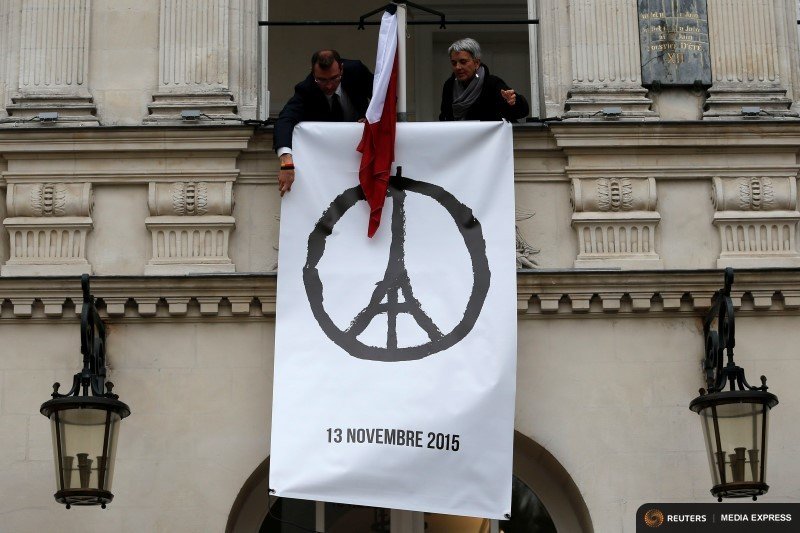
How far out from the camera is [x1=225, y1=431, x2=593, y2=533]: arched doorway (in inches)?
581

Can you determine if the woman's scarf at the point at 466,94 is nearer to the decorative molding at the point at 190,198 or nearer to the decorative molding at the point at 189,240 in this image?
the decorative molding at the point at 190,198

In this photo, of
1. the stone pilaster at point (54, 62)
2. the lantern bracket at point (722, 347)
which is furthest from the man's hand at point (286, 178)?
the lantern bracket at point (722, 347)

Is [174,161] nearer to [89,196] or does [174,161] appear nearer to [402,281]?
[89,196]

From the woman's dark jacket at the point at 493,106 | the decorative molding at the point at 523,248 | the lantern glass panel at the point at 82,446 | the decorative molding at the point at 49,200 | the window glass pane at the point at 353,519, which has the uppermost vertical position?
the woman's dark jacket at the point at 493,106

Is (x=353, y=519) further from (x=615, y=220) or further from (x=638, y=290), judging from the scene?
(x=615, y=220)

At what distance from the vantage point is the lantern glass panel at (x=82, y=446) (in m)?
13.1

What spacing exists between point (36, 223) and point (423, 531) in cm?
428

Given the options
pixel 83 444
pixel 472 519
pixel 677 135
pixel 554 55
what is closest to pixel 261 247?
pixel 83 444

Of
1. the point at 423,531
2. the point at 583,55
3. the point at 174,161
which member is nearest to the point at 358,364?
the point at 423,531

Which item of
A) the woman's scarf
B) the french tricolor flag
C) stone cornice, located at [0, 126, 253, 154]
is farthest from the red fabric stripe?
stone cornice, located at [0, 126, 253, 154]

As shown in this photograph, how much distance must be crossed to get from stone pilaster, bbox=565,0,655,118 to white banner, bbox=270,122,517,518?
1260 mm

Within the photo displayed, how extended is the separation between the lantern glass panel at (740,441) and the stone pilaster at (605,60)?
3.32 meters

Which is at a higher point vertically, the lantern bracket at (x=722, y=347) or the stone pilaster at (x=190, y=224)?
the stone pilaster at (x=190, y=224)

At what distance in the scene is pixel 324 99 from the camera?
595 inches
